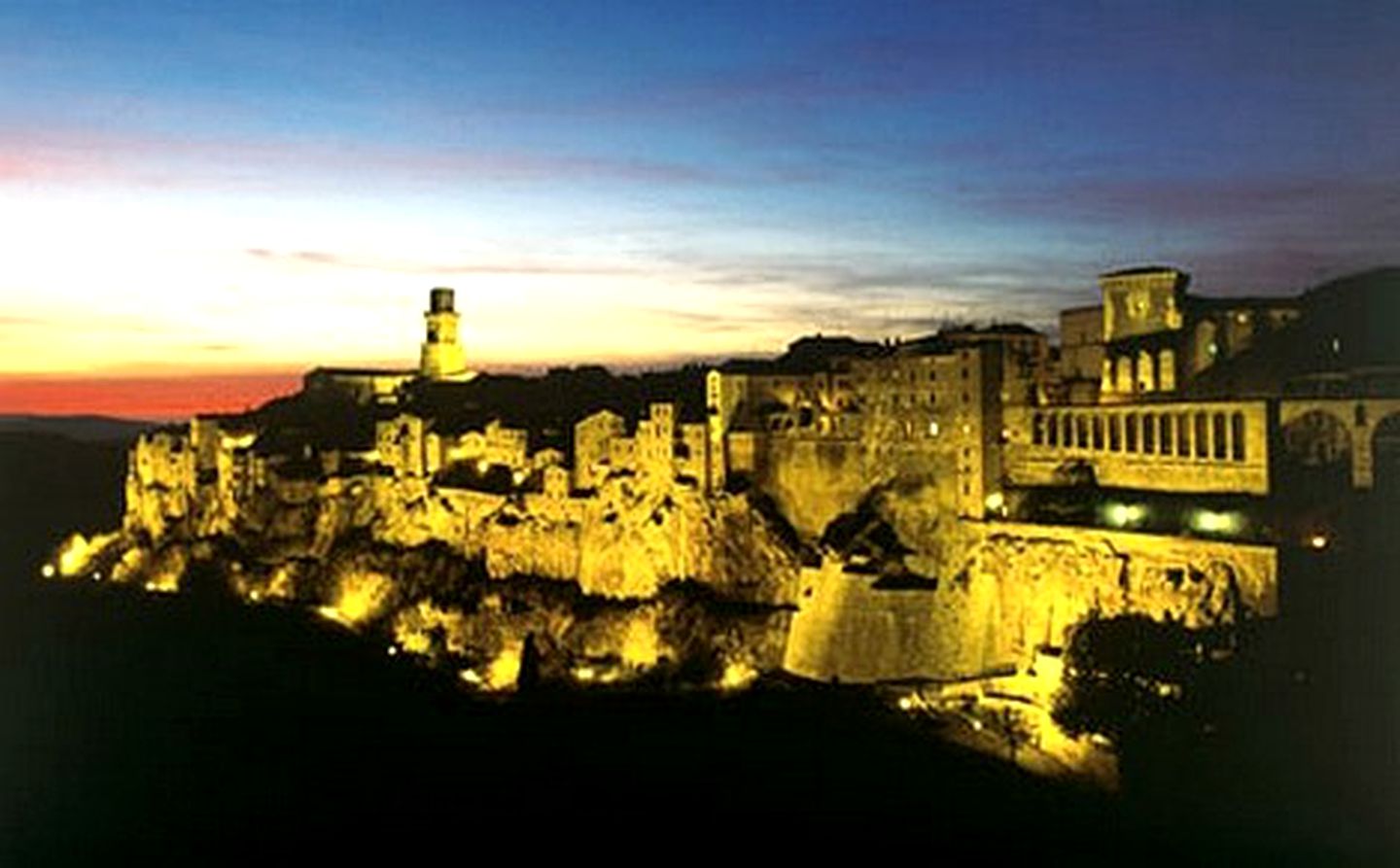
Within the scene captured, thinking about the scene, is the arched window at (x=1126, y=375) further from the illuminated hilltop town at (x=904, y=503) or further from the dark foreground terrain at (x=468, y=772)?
the dark foreground terrain at (x=468, y=772)

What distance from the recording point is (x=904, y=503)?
4744 cm

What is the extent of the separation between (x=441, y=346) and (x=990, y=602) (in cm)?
5604

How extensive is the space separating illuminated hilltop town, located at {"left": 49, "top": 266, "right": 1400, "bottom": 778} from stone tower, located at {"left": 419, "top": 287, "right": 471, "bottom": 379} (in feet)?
79.6

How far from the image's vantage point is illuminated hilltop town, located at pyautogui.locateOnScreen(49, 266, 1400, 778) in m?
40.2

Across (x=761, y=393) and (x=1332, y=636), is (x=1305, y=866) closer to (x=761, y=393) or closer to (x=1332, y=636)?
(x=1332, y=636)

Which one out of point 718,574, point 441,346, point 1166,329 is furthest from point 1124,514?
point 441,346

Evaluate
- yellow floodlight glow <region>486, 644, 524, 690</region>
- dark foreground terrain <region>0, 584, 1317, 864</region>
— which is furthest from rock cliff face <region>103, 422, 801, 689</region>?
dark foreground terrain <region>0, 584, 1317, 864</region>

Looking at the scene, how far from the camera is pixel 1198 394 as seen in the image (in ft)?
157

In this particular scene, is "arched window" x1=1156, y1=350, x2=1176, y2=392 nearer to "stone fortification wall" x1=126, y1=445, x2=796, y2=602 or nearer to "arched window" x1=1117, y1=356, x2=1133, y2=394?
"arched window" x1=1117, y1=356, x2=1133, y2=394

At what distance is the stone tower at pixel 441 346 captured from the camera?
92.6 meters

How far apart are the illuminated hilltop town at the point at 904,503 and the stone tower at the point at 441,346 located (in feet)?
79.6

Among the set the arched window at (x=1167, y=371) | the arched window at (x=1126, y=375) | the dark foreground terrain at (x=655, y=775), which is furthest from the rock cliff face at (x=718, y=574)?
the arched window at (x=1167, y=371)

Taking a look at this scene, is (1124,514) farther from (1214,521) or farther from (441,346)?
(441,346)

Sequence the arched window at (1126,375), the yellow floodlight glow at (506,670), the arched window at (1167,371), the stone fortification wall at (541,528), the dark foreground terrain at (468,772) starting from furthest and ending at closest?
the yellow floodlight glow at (506,670), the arched window at (1126,375), the stone fortification wall at (541,528), the arched window at (1167,371), the dark foreground terrain at (468,772)
